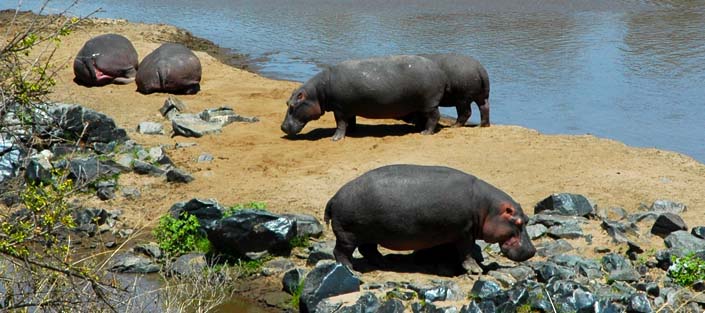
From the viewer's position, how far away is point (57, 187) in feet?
17.6

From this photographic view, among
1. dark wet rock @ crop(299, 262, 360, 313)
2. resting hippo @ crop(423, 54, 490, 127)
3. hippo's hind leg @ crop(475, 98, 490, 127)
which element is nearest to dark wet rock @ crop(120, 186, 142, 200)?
dark wet rock @ crop(299, 262, 360, 313)

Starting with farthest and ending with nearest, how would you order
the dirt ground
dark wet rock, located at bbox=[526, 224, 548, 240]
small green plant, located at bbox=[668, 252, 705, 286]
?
the dirt ground
dark wet rock, located at bbox=[526, 224, 548, 240]
small green plant, located at bbox=[668, 252, 705, 286]

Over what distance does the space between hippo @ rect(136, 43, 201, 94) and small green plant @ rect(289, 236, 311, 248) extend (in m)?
7.61

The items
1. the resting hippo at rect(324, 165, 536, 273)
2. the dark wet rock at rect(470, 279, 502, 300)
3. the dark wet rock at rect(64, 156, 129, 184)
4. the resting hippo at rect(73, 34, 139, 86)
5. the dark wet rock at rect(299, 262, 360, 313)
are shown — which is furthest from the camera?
the resting hippo at rect(73, 34, 139, 86)

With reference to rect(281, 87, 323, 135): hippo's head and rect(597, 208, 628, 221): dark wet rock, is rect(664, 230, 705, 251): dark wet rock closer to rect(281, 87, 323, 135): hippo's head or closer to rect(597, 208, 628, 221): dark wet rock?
rect(597, 208, 628, 221): dark wet rock

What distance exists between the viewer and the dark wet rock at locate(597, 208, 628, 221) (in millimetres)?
10398

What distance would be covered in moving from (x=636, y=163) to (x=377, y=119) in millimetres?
4137

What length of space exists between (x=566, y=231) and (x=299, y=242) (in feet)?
8.00

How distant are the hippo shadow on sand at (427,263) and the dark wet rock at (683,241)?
5.21ft

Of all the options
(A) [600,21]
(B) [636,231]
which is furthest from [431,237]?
(A) [600,21]

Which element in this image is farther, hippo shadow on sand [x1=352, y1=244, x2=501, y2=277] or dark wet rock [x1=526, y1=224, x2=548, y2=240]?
dark wet rock [x1=526, y1=224, x2=548, y2=240]

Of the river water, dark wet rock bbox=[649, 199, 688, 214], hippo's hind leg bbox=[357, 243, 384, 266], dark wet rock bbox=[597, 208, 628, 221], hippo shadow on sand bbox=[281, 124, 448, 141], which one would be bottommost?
the river water

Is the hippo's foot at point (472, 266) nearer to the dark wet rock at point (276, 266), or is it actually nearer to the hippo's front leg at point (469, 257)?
the hippo's front leg at point (469, 257)

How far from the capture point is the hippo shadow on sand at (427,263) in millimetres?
9031
